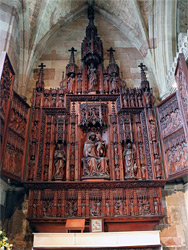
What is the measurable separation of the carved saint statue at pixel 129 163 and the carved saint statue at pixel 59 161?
2.11 metres

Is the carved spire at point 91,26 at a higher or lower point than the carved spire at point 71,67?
higher

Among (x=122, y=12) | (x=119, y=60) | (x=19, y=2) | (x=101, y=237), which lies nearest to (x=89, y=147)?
(x=101, y=237)

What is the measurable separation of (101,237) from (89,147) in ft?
9.70

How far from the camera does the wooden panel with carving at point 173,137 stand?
7594 millimetres

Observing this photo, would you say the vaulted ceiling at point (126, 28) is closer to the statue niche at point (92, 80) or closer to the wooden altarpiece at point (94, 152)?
the wooden altarpiece at point (94, 152)

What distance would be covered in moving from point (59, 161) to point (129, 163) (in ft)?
7.73

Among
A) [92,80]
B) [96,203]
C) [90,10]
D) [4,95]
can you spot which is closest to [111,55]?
[92,80]

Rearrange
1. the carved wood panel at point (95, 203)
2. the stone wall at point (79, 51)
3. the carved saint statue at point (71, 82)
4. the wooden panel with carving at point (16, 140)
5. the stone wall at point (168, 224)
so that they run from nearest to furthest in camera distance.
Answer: the wooden panel with carving at point (16, 140), the carved wood panel at point (95, 203), the stone wall at point (168, 224), the carved saint statue at point (71, 82), the stone wall at point (79, 51)

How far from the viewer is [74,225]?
704cm

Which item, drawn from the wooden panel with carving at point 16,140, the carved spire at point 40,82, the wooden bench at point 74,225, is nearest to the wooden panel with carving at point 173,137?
the wooden bench at point 74,225

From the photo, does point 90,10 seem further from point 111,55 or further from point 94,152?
point 94,152

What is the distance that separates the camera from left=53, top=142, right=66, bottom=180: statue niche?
8242 mm

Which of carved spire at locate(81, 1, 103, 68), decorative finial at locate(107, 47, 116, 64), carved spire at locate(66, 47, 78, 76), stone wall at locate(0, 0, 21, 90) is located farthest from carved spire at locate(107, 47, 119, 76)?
stone wall at locate(0, 0, 21, 90)

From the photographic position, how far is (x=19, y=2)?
928 centimetres
